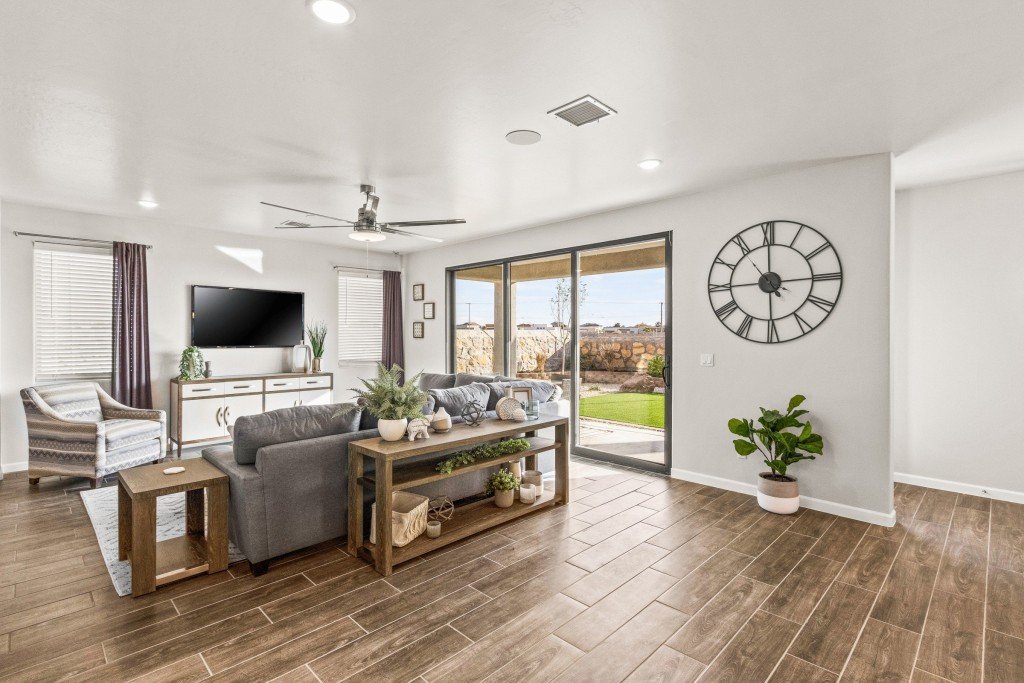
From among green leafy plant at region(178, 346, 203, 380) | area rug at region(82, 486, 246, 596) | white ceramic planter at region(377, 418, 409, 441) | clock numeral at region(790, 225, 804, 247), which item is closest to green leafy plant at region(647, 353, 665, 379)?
clock numeral at region(790, 225, 804, 247)

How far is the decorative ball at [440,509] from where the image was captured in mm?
3328

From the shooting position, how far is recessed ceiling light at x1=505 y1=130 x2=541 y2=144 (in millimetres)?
3119

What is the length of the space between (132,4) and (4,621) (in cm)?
281

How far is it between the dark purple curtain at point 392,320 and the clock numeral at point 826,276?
5.58 meters

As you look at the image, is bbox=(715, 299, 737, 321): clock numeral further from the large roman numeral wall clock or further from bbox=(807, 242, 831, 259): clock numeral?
bbox=(807, 242, 831, 259): clock numeral

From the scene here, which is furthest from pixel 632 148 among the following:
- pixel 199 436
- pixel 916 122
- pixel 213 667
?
pixel 199 436

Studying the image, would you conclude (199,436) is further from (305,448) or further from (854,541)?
(854,541)

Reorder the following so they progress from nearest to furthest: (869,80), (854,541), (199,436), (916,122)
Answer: (869,80), (916,122), (854,541), (199,436)

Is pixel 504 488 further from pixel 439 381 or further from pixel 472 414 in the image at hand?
pixel 439 381

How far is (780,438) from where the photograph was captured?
3.75 m

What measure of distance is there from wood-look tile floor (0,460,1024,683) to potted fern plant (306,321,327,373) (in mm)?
3262

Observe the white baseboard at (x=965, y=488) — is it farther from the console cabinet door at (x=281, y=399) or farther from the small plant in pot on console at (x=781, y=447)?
the console cabinet door at (x=281, y=399)

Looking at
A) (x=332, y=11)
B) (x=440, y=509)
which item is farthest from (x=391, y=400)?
(x=332, y=11)

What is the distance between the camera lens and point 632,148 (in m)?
3.42
